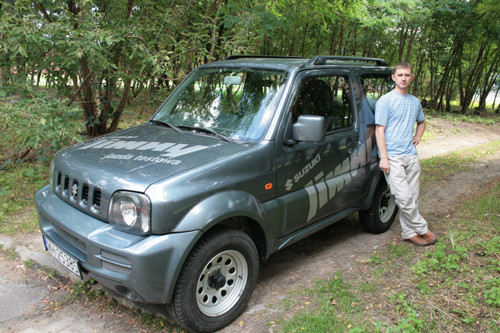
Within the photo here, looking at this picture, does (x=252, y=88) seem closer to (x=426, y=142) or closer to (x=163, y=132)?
(x=163, y=132)

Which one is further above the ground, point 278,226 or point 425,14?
point 425,14

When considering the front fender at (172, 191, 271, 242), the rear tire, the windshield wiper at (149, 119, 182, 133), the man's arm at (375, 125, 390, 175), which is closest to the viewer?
the front fender at (172, 191, 271, 242)

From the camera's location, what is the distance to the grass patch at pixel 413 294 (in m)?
2.94

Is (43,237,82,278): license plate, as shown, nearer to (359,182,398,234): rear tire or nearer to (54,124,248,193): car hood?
(54,124,248,193): car hood

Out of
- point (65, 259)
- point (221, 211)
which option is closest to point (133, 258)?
point (221, 211)

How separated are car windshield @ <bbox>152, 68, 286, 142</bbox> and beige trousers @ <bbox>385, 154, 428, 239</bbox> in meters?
1.63

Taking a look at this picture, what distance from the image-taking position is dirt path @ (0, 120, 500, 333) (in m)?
3.03

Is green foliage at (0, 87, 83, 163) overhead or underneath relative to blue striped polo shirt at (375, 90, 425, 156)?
underneath

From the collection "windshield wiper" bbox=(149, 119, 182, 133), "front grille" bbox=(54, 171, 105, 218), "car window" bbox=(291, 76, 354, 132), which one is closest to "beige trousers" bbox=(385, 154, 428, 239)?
"car window" bbox=(291, 76, 354, 132)

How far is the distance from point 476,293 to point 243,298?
6.44 ft

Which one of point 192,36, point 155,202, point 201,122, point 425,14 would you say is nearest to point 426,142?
point 425,14

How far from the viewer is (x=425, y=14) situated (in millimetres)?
13875

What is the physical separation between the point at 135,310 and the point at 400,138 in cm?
306

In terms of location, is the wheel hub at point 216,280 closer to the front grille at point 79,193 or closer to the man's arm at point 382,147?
the front grille at point 79,193
